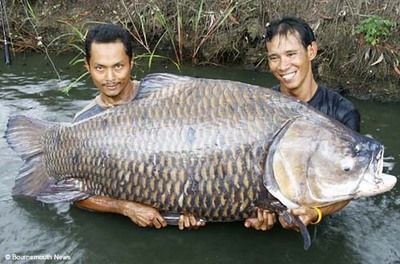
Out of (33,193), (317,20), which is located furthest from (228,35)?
(33,193)

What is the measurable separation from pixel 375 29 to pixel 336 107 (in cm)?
304

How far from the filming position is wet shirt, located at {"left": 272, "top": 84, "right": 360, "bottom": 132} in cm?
381

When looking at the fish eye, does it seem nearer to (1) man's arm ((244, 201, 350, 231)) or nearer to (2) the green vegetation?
(1) man's arm ((244, 201, 350, 231))

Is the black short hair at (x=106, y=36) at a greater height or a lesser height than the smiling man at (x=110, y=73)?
greater

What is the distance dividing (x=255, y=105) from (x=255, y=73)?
4.06m

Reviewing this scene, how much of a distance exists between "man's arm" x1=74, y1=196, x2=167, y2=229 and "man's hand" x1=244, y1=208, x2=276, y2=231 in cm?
58

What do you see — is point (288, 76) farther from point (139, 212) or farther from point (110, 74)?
point (139, 212)

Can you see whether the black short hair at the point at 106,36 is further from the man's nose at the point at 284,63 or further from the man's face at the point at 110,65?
the man's nose at the point at 284,63

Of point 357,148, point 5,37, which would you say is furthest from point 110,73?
point 5,37

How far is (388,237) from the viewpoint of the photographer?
3.92 meters

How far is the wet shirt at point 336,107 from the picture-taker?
381 cm

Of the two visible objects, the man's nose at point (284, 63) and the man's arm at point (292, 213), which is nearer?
the man's arm at point (292, 213)

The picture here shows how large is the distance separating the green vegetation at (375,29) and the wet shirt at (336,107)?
2885mm

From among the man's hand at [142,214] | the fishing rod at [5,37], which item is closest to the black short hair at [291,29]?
the man's hand at [142,214]
